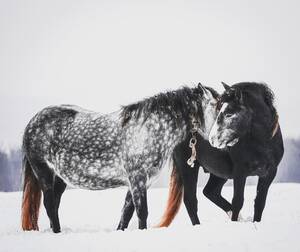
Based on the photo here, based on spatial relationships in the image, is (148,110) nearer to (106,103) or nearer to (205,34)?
(106,103)

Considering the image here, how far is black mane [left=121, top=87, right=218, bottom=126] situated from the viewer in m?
5.93

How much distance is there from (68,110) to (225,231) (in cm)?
325

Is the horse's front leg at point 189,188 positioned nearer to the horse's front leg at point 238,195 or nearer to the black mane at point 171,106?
the horse's front leg at point 238,195

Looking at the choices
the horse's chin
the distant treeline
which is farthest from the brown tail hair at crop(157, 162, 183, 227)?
the distant treeline

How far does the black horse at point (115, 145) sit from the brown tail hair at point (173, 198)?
684 mm

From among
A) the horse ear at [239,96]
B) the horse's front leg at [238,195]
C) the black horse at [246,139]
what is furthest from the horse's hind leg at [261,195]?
the horse ear at [239,96]

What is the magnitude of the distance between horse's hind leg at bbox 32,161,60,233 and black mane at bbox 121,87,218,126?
152 centimetres

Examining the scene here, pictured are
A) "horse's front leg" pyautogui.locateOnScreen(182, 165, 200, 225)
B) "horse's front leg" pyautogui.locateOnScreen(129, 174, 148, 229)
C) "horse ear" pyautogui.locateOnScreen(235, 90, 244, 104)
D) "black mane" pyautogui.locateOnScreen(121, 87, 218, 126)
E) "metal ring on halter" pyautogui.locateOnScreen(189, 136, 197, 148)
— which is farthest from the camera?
"horse's front leg" pyautogui.locateOnScreen(182, 165, 200, 225)

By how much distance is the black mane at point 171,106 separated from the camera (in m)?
5.93

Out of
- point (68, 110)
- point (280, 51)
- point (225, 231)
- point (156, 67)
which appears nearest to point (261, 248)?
point (225, 231)

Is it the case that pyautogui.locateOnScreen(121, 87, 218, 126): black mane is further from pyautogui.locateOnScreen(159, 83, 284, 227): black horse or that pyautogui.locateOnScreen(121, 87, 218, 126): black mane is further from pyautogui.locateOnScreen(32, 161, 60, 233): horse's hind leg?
pyautogui.locateOnScreen(32, 161, 60, 233): horse's hind leg

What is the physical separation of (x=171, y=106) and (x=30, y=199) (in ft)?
8.17

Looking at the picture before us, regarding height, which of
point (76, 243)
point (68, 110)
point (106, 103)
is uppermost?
point (68, 110)

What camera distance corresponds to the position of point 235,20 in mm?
32875
